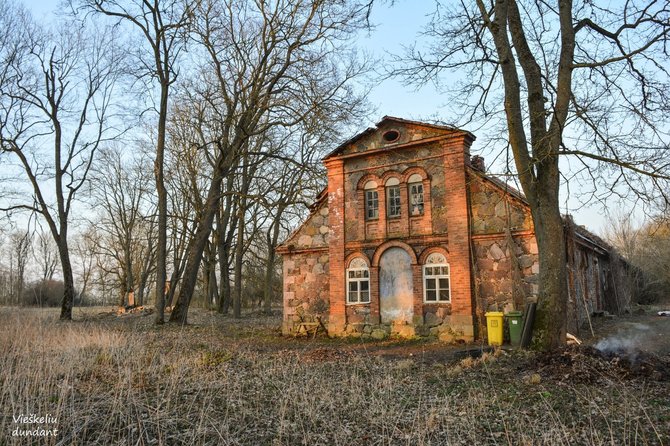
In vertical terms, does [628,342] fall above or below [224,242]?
below

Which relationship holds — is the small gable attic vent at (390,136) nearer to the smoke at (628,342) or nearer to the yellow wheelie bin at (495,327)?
the yellow wheelie bin at (495,327)

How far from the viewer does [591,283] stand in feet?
65.3

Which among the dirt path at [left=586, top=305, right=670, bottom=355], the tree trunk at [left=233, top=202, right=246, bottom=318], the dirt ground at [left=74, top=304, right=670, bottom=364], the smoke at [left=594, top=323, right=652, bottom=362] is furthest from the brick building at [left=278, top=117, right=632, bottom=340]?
the tree trunk at [left=233, top=202, right=246, bottom=318]

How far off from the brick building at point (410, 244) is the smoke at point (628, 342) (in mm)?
1454

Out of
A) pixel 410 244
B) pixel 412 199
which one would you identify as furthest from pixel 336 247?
pixel 412 199

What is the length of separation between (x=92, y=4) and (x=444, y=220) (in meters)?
15.6

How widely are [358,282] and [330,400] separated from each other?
9994 mm

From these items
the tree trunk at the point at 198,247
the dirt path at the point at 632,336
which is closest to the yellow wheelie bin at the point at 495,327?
the dirt path at the point at 632,336

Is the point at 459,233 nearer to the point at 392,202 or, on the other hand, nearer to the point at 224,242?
the point at 392,202

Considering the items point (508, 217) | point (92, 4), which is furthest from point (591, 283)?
point (92, 4)

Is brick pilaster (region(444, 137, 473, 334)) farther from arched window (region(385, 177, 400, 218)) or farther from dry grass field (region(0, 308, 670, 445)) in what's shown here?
dry grass field (region(0, 308, 670, 445))

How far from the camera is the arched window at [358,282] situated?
53.6ft

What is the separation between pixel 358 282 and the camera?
54.1 feet

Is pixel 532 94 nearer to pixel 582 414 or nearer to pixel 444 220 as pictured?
pixel 444 220
